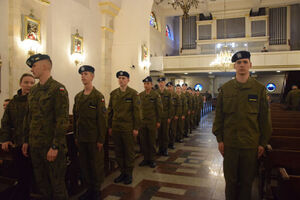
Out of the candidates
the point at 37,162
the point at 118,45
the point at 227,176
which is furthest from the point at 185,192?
the point at 118,45

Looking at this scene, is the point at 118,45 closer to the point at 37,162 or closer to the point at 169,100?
the point at 169,100

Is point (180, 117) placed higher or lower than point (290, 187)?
higher

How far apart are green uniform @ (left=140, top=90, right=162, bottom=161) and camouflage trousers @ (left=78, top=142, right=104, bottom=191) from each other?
1.47m

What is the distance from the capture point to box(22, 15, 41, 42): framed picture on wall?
16.7 ft

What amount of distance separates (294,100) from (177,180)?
6866 mm

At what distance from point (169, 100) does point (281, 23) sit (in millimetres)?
15721

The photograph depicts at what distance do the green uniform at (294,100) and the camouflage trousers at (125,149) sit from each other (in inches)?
284

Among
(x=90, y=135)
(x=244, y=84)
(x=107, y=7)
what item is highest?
(x=107, y=7)

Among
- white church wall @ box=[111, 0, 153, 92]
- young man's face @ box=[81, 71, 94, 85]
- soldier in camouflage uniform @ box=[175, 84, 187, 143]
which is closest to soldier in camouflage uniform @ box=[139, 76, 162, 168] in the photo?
young man's face @ box=[81, 71, 94, 85]

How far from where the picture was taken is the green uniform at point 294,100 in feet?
27.3

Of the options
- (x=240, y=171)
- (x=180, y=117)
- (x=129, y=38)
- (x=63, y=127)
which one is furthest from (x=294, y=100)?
(x=63, y=127)

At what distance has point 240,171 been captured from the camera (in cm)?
232

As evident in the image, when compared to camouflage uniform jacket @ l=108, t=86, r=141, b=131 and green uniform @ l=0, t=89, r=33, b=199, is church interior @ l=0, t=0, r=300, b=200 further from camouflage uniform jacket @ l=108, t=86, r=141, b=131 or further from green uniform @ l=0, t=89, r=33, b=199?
camouflage uniform jacket @ l=108, t=86, r=141, b=131

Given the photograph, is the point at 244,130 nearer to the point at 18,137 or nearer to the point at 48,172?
the point at 48,172
